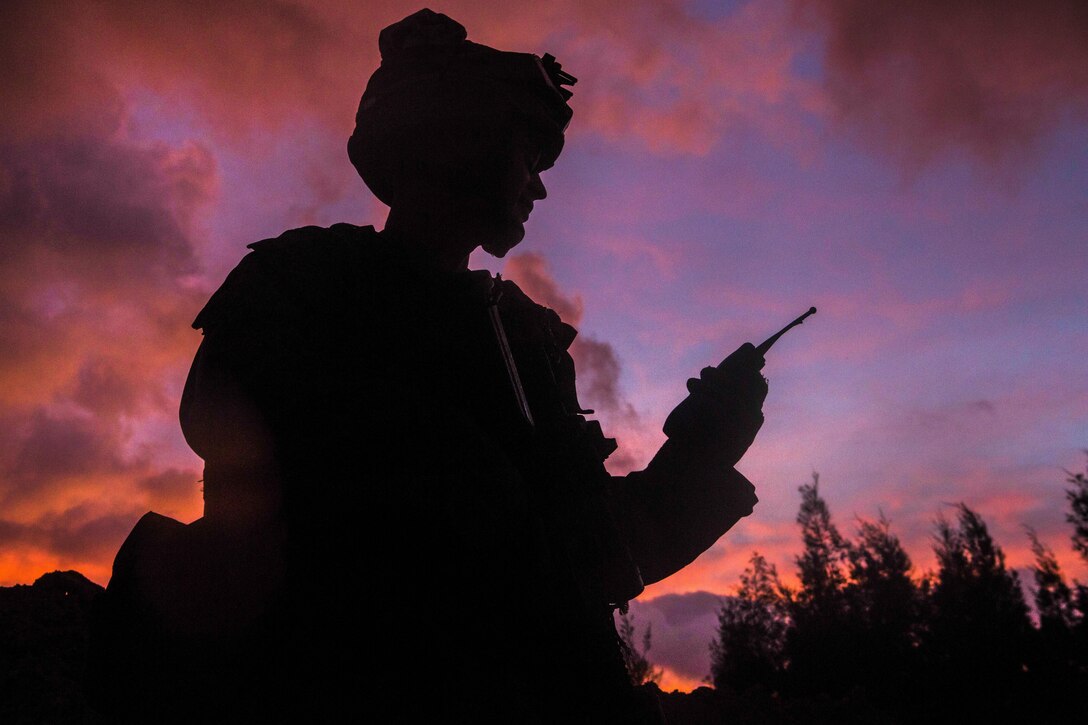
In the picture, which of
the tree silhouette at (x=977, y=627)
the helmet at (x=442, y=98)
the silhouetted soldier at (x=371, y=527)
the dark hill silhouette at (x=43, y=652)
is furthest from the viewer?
the tree silhouette at (x=977, y=627)

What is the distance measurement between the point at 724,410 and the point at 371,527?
51.1 inches

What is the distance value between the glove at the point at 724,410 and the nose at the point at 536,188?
84cm

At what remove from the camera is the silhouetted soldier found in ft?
4.05

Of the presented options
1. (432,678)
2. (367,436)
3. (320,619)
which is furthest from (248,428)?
(432,678)

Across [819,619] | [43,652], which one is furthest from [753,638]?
[43,652]

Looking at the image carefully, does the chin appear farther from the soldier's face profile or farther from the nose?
Answer: the nose

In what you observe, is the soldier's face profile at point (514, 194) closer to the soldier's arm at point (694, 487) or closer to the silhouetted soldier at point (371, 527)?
the silhouetted soldier at point (371, 527)


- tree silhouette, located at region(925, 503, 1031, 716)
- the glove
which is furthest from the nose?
tree silhouette, located at region(925, 503, 1031, 716)

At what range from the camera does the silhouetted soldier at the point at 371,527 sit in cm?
123

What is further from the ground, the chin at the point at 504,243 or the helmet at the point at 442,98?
the helmet at the point at 442,98

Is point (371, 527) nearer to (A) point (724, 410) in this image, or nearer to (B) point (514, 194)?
(B) point (514, 194)

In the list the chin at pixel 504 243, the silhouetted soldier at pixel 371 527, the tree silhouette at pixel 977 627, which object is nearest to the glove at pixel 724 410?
the silhouetted soldier at pixel 371 527

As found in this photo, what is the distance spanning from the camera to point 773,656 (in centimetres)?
3769

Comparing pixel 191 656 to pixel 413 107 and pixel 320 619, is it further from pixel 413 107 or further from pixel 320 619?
pixel 413 107
